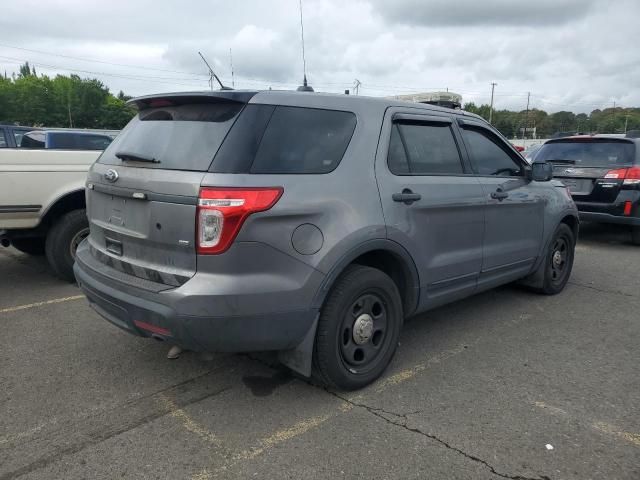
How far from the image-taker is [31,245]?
6047 millimetres

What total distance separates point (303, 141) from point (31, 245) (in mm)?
4472

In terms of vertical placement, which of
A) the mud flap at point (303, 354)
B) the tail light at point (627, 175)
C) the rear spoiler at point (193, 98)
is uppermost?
the rear spoiler at point (193, 98)

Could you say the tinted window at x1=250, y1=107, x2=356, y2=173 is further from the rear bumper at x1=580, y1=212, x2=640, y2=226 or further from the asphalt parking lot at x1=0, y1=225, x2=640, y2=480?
the rear bumper at x1=580, y1=212, x2=640, y2=226

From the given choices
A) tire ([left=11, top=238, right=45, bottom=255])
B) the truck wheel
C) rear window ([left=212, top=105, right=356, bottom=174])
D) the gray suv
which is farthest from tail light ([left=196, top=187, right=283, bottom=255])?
tire ([left=11, top=238, right=45, bottom=255])

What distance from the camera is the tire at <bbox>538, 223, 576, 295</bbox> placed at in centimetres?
527

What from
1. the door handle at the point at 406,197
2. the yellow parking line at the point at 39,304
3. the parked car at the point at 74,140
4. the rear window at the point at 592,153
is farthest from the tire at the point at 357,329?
the parked car at the point at 74,140

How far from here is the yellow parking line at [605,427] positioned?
283 centimetres

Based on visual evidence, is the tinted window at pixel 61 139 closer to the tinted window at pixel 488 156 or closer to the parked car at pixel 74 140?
the parked car at pixel 74 140

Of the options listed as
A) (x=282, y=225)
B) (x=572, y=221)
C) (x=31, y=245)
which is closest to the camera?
(x=282, y=225)

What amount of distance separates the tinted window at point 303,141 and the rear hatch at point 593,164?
5832 millimetres

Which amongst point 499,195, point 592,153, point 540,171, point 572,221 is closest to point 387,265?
point 499,195

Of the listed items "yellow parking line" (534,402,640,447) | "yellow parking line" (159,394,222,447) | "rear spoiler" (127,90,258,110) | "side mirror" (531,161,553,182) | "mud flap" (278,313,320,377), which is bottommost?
"yellow parking line" (534,402,640,447)

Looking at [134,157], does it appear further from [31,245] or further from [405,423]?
[31,245]

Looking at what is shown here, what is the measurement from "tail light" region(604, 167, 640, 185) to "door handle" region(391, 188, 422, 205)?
17.7 ft
